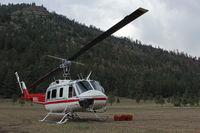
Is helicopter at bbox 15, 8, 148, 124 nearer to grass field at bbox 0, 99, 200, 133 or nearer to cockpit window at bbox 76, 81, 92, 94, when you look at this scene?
cockpit window at bbox 76, 81, 92, 94

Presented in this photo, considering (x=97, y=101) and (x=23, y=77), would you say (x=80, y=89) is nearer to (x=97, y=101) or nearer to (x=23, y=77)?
(x=97, y=101)

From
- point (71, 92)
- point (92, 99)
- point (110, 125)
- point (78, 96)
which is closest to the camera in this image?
point (110, 125)

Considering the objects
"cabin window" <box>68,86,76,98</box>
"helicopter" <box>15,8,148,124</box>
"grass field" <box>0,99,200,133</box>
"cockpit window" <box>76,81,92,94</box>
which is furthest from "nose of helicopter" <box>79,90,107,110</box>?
"grass field" <box>0,99,200,133</box>

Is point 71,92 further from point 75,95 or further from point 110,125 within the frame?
point 110,125

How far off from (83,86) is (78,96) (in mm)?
729

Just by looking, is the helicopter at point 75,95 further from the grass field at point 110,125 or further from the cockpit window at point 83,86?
the grass field at point 110,125

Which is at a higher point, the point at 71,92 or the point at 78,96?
the point at 71,92

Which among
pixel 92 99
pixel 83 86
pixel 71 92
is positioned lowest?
pixel 92 99

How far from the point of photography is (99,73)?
4444 inches

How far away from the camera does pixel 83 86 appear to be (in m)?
14.6

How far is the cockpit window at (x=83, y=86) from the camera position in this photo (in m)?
14.5

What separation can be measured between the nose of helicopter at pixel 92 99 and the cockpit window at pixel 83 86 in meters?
0.32

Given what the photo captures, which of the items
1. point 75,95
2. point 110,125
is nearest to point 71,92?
point 75,95

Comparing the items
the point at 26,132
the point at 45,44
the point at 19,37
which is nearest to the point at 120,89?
the point at 45,44
